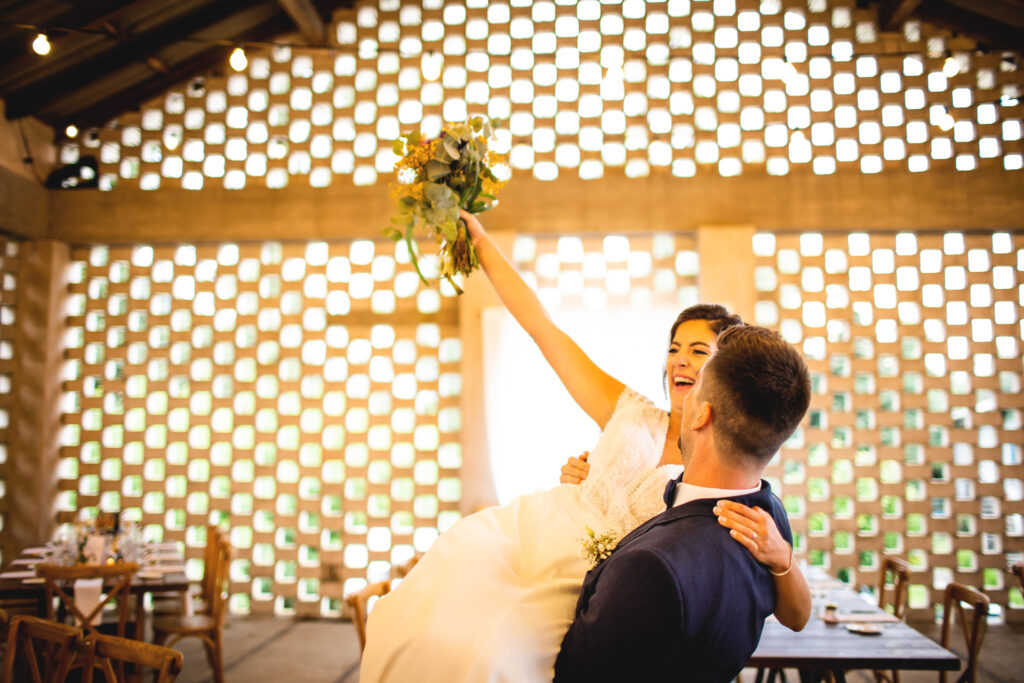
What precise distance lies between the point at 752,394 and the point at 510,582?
2.08 feet

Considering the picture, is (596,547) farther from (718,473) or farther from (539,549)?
(718,473)

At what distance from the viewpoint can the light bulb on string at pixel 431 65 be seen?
5.54m

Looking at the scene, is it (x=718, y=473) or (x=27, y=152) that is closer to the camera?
(x=718, y=473)

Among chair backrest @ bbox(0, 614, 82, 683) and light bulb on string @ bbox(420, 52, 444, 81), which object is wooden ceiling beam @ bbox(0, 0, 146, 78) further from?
chair backrest @ bbox(0, 614, 82, 683)

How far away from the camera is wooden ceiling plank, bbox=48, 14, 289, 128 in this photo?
6.30 metres

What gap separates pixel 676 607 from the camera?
1041 mm

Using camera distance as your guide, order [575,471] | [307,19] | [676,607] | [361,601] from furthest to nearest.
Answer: [307,19], [361,601], [575,471], [676,607]

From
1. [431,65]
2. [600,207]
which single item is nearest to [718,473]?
[600,207]

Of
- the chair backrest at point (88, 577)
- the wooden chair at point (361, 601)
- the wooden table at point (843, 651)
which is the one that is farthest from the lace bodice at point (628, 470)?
the chair backrest at point (88, 577)

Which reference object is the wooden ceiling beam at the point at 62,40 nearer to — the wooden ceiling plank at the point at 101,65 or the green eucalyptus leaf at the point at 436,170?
the wooden ceiling plank at the point at 101,65

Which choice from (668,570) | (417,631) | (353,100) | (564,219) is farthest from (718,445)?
(353,100)

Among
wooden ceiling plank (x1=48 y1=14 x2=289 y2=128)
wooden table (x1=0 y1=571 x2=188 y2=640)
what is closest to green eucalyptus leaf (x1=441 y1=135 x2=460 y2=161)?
wooden table (x1=0 y1=571 x2=188 y2=640)

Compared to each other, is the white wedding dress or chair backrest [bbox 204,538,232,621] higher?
the white wedding dress

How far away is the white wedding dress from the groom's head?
1.40ft
